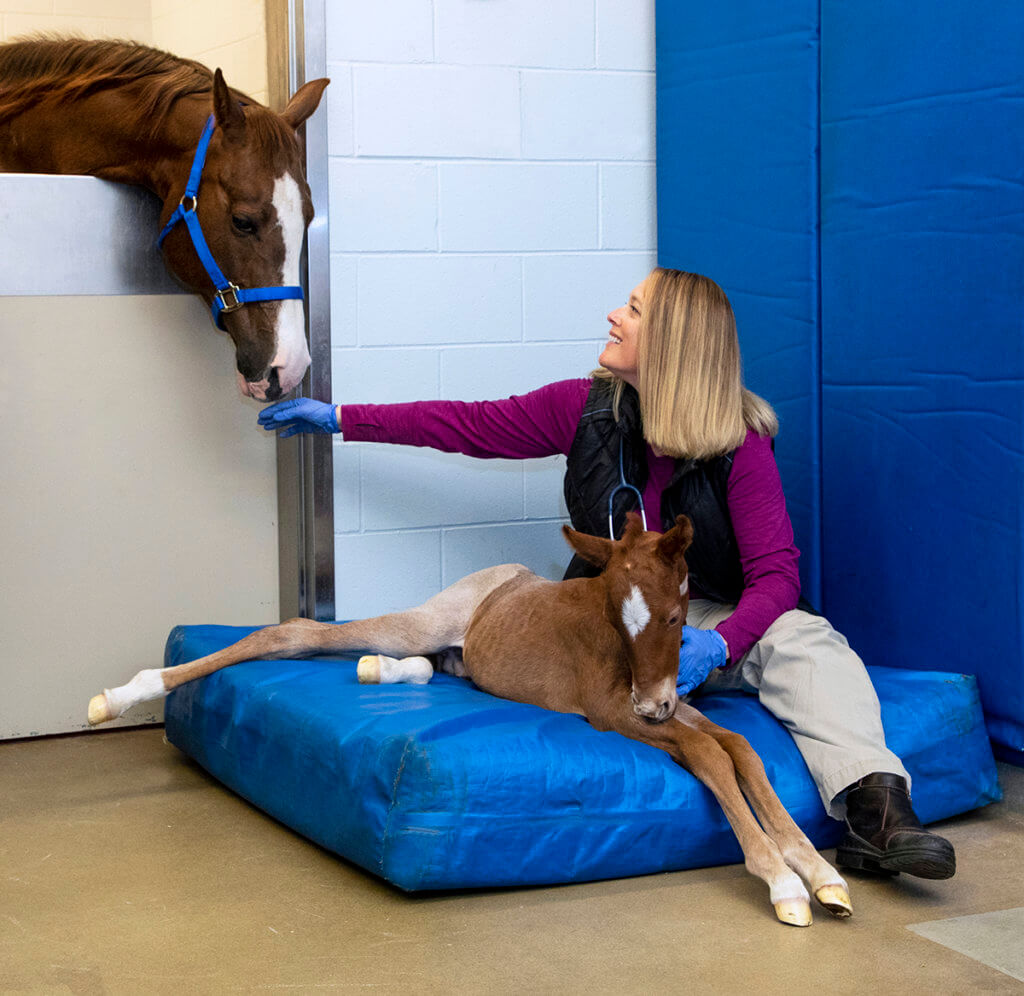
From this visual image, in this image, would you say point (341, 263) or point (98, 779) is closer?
point (98, 779)

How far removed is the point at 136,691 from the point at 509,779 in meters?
1.04

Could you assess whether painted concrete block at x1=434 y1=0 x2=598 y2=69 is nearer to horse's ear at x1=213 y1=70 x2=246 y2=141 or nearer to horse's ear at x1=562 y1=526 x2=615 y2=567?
horse's ear at x1=213 y1=70 x2=246 y2=141

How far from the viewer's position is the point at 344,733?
271 cm

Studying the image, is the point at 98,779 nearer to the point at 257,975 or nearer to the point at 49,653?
the point at 49,653

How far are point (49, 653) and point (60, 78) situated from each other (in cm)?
154

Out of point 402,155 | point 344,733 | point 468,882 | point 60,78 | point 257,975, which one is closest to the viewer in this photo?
point 257,975

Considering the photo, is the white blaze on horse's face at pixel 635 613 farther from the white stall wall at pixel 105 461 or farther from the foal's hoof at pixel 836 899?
the white stall wall at pixel 105 461

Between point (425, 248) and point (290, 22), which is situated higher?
point (290, 22)

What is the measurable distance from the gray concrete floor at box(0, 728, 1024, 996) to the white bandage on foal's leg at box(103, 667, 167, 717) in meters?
0.26

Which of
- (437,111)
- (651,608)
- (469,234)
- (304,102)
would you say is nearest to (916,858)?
(651,608)

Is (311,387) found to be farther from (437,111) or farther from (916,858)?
(916,858)

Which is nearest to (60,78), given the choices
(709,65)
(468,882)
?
(709,65)

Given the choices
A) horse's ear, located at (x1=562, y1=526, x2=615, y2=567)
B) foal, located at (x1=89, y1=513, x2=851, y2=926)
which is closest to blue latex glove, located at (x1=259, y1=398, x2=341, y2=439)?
foal, located at (x1=89, y1=513, x2=851, y2=926)

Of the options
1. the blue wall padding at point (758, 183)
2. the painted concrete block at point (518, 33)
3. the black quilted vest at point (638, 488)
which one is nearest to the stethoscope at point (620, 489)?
the black quilted vest at point (638, 488)
